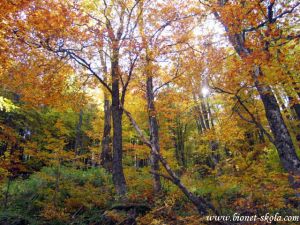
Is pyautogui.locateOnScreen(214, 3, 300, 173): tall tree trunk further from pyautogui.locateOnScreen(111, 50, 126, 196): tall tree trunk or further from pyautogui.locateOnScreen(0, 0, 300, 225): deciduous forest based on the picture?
pyautogui.locateOnScreen(111, 50, 126, 196): tall tree trunk

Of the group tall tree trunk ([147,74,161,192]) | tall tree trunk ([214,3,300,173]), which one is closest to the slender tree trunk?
tall tree trunk ([214,3,300,173])

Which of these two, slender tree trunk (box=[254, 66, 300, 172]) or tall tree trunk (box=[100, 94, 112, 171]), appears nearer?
slender tree trunk (box=[254, 66, 300, 172])

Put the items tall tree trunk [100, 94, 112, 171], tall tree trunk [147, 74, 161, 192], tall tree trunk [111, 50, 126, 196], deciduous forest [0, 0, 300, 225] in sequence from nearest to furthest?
deciduous forest [0, 0, 300, 225], tall tree trunk [111, 50, 126, 196], tall tree trunk [147, 74, 161, 192], tall tree trunk [100, 94, 112, 171]

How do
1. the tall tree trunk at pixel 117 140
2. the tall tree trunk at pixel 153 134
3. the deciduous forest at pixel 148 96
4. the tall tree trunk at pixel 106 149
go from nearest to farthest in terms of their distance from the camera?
the deciduous forest at pixel 148 96
the tall tree trunk at pixel 117 140
the tall tree trunk at pixel 153 134
the tall tree trunk at pixel 106 149

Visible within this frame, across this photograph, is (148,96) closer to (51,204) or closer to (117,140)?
(117,140)

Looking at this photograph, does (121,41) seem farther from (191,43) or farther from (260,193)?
(260,193)

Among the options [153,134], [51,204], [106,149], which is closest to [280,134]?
[153,134]

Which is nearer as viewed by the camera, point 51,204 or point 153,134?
point 51,204

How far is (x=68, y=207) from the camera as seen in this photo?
8039 millimetres

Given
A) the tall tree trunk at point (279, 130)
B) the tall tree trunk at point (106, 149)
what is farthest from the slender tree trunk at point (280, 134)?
the tall tree trunk at point (106, 149)

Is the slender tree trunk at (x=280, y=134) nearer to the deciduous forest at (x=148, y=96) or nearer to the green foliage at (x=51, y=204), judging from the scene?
the deciduous forest at (x=148, y=96)

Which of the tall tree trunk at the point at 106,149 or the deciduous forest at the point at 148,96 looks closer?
the deciduous forest at the point at 148,96

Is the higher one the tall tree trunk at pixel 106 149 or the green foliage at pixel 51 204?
the tall tree trunk at pixel 106 149

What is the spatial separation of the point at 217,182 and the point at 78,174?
7.74 meters
